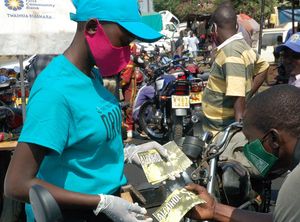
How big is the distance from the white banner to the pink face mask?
247 centimetres

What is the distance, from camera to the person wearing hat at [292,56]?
14.0 ft

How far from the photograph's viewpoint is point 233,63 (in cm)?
399

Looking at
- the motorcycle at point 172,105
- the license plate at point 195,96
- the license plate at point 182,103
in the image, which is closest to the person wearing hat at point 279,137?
the motorcycle at point 172,105

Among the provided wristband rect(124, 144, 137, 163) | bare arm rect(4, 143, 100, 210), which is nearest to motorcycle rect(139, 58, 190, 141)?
wristband rect(124, 144, 137, 163)

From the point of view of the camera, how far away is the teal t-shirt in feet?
5.98

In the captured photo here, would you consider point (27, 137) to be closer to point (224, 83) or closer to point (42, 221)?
point (42, 221)

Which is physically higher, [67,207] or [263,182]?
[67,207]

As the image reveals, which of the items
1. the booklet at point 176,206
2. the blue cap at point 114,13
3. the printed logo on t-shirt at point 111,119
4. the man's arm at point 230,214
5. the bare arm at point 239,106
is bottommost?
the man's arm at point 230,214

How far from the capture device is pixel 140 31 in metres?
1.98

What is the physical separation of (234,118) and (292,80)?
0.78m

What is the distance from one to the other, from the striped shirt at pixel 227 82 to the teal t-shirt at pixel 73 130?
200 cm

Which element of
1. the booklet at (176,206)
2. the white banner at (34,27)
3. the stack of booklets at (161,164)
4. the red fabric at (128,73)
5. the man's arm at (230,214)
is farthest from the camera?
the red fabric at (128,73)

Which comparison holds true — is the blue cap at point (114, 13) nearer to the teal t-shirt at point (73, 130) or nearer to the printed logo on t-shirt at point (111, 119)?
the teal t-shirt at point (73, 130)

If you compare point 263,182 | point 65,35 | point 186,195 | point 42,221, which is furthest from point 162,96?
point 42,221
